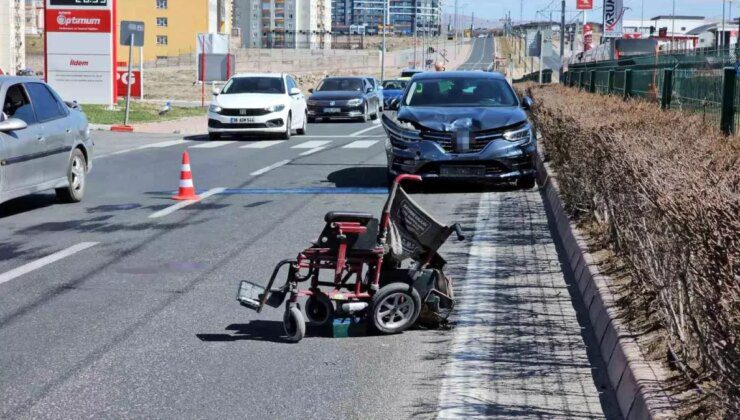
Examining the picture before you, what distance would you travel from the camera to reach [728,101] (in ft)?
41.0

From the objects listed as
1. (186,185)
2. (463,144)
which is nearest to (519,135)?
(463,144)

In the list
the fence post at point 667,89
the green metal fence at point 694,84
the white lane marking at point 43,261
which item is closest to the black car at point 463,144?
the green metal fence at point 694,84

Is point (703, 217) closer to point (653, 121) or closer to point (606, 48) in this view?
point (653, 121)

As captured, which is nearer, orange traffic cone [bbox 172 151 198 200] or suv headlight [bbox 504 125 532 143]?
orange traffic cone [bbox 172 151 198 200]

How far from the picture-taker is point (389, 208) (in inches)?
275

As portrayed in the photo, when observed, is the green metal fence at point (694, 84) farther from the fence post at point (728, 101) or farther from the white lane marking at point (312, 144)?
the white lane marking at point (312, 144)

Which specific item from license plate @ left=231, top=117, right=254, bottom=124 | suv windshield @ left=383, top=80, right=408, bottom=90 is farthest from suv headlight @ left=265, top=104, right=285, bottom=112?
suv windshield @ left=383, top=80, right=408, bottom=90

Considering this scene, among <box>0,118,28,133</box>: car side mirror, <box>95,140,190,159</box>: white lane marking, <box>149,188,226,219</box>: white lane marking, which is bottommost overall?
<box>149,188,226,219</box>: white lane marking

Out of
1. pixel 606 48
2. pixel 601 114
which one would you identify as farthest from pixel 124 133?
pixel 606 48

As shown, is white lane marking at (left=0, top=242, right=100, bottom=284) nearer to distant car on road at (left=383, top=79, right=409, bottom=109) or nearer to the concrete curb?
the concrete curb

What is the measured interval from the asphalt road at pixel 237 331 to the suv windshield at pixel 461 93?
2.51m

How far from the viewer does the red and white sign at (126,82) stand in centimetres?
4175

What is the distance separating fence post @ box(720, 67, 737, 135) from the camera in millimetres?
12391

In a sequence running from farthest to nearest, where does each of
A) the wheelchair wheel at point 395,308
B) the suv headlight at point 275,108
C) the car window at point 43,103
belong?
1. the suv headlight at point 275,108
2. the car window at point 43,103
3. the wheelchair wheel at point 395,308
